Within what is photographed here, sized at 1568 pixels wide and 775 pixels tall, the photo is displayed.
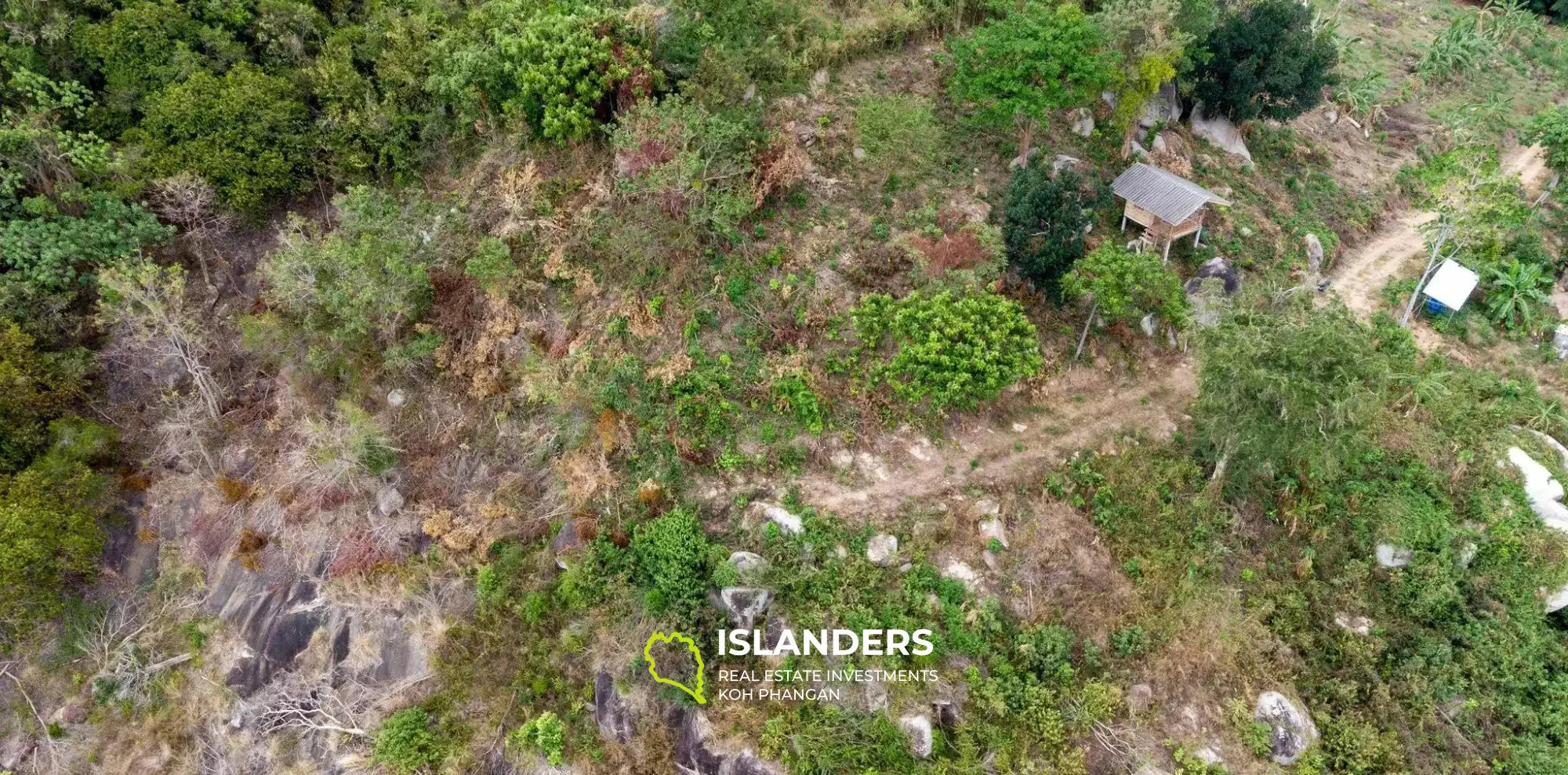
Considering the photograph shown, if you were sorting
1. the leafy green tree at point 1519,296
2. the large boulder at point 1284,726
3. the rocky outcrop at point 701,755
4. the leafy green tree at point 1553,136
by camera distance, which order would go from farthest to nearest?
the leafy green tree at point 1553,136 < the leafy green tree at point 1519,296 < the rocky outcrop at point 701,755 < the large boulder at point 1284,726

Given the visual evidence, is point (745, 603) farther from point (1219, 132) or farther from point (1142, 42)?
point (1219, 132)

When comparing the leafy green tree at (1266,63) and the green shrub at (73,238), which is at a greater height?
the leafy green tree at (1266,63)

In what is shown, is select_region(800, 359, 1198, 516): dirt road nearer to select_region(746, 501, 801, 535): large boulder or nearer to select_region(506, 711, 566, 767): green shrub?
select_region(746, 501, 801, 535): large boulder

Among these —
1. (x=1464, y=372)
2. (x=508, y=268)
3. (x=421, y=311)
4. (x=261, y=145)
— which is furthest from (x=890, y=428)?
(x=261, y=145)

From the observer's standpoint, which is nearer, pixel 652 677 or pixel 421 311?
pixel 652 677

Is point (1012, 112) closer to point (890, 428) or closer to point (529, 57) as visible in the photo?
point (890, 428)

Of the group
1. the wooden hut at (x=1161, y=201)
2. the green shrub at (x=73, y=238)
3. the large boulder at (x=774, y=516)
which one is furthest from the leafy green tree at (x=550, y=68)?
the wooden hut at (x=1161, y=201)

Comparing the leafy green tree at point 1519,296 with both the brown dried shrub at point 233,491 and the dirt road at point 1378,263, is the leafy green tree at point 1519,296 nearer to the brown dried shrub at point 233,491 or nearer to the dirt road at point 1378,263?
the dirt road at point 1378,263
